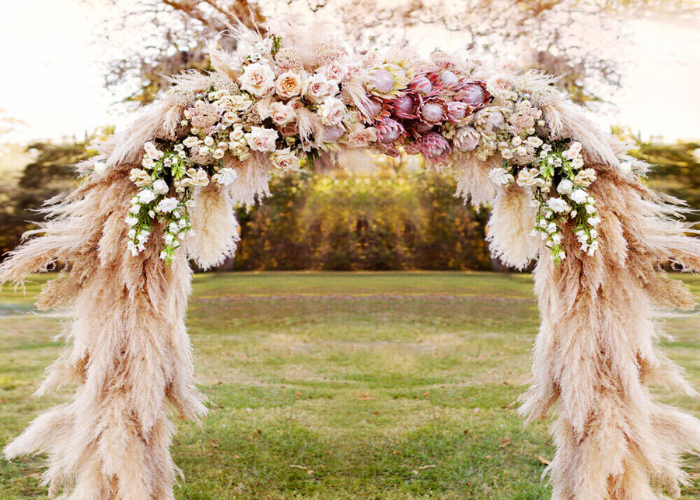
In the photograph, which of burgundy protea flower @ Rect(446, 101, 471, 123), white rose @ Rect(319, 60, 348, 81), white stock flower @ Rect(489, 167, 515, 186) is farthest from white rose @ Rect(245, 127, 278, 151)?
white stock flower @ Rect(489, 167, 515, 186)

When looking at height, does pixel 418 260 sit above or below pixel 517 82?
below

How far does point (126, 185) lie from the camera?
229 cm

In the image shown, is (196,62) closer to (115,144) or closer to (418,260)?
(418,260)

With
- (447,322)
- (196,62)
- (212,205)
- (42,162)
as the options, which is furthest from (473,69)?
(42,162)

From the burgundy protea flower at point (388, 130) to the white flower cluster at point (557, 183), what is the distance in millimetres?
469

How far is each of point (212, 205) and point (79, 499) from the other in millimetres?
1344

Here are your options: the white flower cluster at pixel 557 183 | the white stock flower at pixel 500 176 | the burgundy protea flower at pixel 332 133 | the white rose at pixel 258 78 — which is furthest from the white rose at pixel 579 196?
the white rose at pixel 258 78

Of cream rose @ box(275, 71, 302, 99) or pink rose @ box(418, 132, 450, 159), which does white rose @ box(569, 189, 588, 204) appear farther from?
cream rose @ box(275, 71, 302, 99)

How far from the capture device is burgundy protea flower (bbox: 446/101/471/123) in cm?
233

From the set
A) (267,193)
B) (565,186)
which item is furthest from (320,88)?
(565,186)

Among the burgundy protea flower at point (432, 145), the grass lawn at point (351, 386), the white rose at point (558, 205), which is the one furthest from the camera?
the grass lawn at point (351, 386)

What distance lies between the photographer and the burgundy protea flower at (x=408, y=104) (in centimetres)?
233

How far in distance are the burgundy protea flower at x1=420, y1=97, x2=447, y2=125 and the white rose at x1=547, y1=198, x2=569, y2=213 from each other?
0.60 metres

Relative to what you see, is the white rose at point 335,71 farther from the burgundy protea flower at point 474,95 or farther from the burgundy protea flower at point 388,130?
the burgundy protea flower at point 474,95
